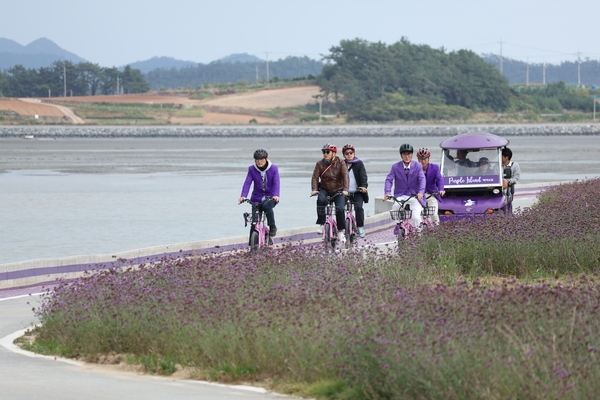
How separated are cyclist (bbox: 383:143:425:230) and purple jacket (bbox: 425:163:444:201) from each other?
1.07 meters

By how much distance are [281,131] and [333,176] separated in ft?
388

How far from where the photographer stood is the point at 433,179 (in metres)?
18.4

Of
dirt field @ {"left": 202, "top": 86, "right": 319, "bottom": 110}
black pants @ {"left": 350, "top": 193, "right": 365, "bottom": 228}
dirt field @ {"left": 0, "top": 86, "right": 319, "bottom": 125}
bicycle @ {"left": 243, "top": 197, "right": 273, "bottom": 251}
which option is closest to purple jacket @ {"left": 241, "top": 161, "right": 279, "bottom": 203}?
bicycle @ {"left": 243, "top": 197, "right": 273, "bottom": 251}

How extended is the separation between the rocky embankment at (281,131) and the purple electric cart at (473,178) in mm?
103965

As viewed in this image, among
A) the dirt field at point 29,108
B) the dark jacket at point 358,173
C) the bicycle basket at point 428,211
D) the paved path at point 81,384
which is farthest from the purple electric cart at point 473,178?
the dirt field at point 29,108

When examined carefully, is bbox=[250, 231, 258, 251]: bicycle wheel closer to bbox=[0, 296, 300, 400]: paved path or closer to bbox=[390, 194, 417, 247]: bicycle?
bbox=[390, 194, 417, 247]: bicycle

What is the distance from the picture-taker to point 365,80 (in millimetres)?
163875

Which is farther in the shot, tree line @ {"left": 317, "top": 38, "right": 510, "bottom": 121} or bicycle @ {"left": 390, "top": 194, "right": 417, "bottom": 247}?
tree line @ {"left": 317, "top": 38, "right": 510, "bottom": 121}

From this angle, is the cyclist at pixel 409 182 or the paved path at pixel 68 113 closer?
the cyclist at pixel 409 182

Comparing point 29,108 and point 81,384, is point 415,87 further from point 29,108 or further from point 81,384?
point 81,384

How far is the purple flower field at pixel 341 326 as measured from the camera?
748 cm

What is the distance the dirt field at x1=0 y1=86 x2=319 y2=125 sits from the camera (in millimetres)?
152000

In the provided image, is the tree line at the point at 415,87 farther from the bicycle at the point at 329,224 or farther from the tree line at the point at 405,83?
the bicycle at the point at 329,224

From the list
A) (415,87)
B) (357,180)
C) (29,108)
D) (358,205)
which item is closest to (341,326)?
(357,180)
